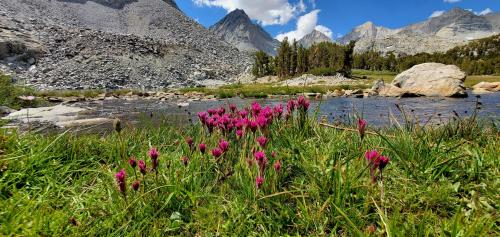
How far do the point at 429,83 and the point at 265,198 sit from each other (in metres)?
37.7

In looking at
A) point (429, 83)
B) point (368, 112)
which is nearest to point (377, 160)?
point (368, 112)

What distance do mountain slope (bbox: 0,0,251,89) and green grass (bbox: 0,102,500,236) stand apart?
54.2 m

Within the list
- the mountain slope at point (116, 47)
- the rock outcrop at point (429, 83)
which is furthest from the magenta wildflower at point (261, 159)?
the mountain slope at point (116, 47)

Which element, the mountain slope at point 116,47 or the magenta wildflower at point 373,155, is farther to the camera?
the mountain slope at point 116,47

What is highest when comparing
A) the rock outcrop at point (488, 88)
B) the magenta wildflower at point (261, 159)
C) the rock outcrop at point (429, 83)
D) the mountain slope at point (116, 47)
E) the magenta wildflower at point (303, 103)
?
the mountain slope at point (116, 47)

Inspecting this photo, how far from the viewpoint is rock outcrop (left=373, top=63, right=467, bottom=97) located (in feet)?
104

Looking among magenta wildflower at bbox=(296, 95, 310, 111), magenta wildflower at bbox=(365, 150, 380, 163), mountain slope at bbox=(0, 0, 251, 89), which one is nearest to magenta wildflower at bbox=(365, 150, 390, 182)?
magenta wildflower at bbox=(365, 150, 380, 163)

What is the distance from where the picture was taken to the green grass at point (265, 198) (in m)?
2.62

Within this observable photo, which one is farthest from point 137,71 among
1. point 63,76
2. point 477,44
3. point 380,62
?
point 477,44

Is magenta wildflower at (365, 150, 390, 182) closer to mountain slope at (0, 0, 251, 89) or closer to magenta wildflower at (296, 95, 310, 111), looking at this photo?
magenta wildflower at (296, 95, 310, 111)

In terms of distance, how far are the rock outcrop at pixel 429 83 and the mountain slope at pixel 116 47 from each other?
136 ft

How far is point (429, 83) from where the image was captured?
34.9m

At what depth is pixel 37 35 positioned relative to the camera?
71.6 m

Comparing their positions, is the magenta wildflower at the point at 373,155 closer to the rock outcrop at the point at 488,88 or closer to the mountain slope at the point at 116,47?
the rock outcrop at the point at 488,88
